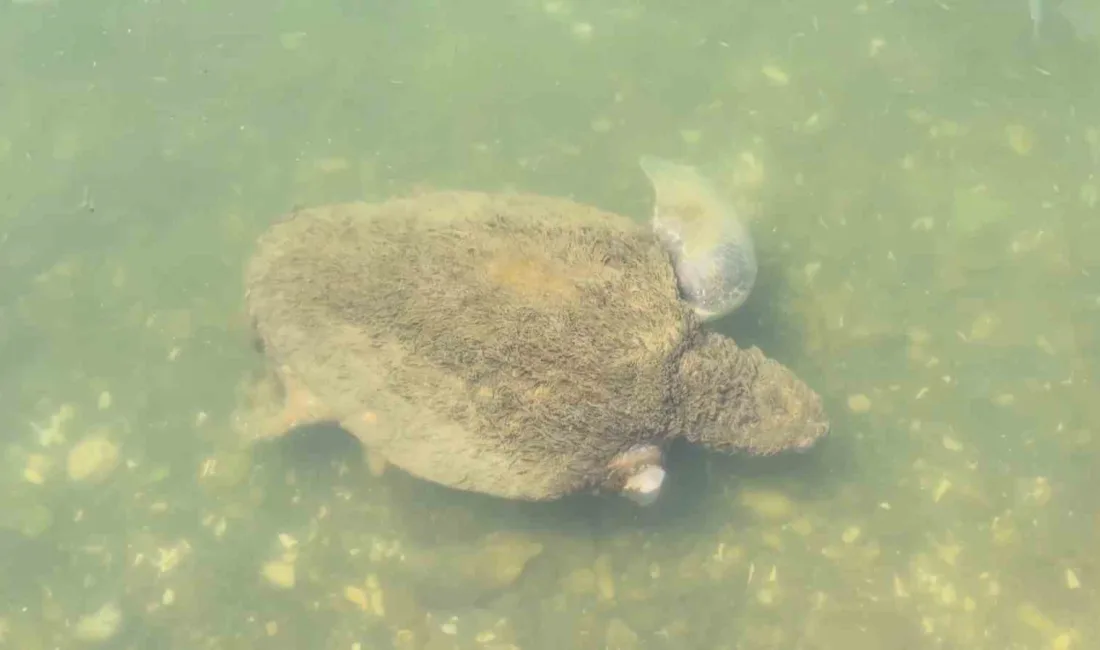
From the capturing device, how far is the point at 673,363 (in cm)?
587

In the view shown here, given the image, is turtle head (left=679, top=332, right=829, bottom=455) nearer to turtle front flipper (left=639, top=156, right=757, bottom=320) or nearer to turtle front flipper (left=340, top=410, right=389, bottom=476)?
turtle front flipper (left=639, top=156, right=757, bottom=320)

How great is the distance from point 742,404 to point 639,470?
0.90 metres

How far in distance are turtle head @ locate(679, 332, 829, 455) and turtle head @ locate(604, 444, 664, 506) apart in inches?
12.5

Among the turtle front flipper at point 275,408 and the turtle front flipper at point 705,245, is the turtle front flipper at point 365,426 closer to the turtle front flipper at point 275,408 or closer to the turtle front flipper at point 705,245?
the turtle front flipper at point 275,408

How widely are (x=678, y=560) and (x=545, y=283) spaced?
8.44 feet

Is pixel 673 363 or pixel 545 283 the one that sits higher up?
pixel 545 283

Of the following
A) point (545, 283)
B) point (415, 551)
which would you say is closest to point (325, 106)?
point (545, 283)

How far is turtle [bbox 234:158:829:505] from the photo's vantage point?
567 centimetres

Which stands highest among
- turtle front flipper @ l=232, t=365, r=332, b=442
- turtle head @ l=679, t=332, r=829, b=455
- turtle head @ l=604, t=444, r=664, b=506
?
turtle head @ l=679, t=332, r=829, b=455

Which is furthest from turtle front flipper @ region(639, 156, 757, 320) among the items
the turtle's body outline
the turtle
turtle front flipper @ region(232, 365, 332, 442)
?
turtle front flipper @ region(232, 365, 332, 442)

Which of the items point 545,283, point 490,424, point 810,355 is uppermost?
point 545,283

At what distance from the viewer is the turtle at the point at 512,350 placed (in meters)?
5.67

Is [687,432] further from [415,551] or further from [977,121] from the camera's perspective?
[977,121]

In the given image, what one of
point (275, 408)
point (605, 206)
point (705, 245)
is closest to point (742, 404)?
point (705, 245)
